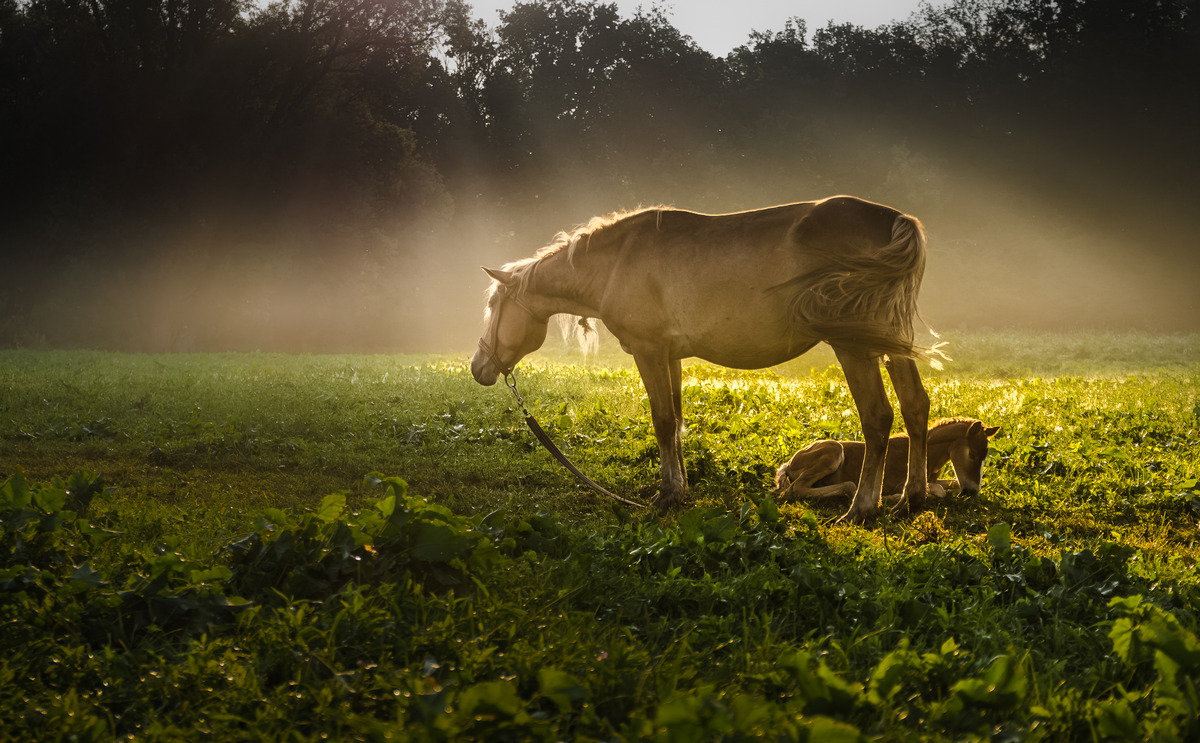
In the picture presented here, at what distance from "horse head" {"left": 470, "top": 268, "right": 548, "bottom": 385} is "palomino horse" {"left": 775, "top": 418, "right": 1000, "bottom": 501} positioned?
2832 mm

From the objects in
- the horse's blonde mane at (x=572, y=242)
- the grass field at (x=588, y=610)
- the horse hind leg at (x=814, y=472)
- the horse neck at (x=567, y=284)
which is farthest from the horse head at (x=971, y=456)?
the horse neck at (x=567, y=284)

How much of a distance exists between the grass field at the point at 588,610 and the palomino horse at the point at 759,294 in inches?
33.8

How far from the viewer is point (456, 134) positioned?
3669 cm

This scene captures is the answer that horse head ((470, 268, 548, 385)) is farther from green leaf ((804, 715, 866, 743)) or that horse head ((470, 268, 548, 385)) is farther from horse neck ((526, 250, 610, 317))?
green leaf ((804, 715, 866, 743))

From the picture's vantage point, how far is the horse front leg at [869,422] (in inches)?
240

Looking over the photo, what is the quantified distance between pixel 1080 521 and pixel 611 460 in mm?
4277

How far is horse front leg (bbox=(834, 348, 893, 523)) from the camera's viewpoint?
6.09 m

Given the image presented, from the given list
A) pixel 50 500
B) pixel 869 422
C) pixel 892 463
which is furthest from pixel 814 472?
pixel 50 500

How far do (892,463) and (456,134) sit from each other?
33.1 m

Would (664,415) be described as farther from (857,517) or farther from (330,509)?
(330,509)

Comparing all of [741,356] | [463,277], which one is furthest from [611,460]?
[463,277]

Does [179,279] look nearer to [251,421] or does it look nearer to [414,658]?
[251,421]

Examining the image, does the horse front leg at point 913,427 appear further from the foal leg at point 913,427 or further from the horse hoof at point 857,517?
the horse hoof at point 857,517

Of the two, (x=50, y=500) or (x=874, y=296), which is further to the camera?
(x=874, y=296)
